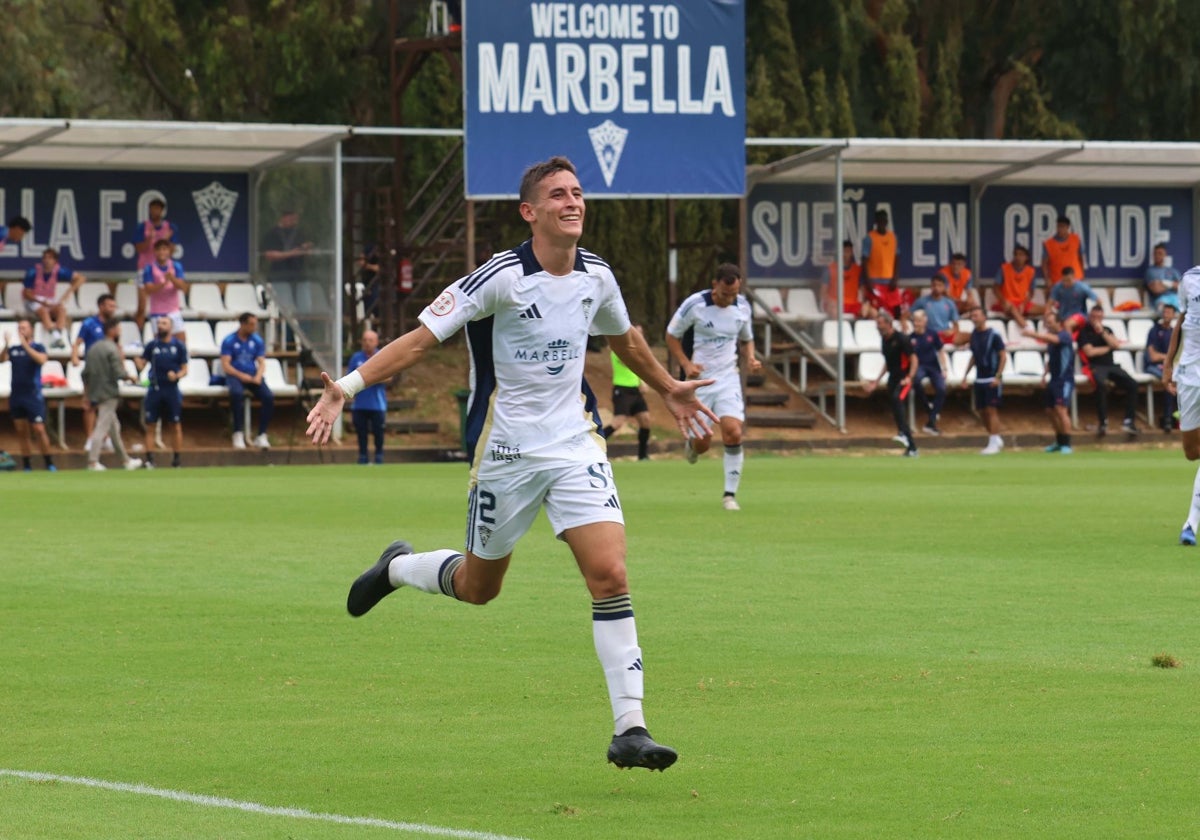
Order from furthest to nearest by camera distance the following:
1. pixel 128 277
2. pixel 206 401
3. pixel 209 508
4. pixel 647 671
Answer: pixel 128 277 < pixel 206 401 < pixel 209 508 < pixel 647 671

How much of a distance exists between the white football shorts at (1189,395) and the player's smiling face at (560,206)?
29.4 ft

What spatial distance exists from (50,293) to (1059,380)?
16.4 metres

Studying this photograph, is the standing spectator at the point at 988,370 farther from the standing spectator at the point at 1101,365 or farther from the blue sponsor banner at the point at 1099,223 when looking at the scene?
the blue sponsor banner at the point at 1099,223

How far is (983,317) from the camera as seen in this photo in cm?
3434

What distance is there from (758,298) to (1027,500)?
16.3 m

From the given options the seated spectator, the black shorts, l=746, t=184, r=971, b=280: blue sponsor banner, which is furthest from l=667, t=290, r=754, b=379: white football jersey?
l=746, t=184, r=971, b=280: blue sponsor banner

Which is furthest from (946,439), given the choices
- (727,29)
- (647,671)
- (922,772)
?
(922,772)

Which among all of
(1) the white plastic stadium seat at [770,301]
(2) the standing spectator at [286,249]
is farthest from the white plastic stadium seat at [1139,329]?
(2) the standing spectator at [286,249]

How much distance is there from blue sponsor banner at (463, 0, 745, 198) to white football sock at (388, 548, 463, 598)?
924 inches

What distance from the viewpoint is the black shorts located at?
104 feet

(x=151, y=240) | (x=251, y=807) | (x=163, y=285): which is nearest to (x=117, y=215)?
(x=151, y=240)

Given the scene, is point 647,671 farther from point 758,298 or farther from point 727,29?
point 758,298

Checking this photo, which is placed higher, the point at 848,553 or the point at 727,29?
the point at 727,29

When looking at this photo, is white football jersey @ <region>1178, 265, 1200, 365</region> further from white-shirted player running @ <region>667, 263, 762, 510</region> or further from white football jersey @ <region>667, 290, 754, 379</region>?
white football jersey @ <region>667, 290, 754, 379</region>
